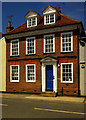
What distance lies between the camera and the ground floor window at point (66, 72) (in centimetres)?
1379

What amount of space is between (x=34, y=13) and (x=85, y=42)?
6890 millimetres

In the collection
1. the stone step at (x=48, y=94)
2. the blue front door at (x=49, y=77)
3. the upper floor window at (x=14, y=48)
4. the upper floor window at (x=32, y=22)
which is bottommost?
the stone step at (x=48, y=94)

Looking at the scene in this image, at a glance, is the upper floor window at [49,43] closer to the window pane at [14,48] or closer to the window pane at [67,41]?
the window pane at [67,41]

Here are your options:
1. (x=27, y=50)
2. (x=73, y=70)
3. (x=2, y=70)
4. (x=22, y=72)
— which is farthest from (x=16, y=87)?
(x=73, y=70)

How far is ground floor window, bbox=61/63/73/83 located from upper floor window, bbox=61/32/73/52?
1557 mm

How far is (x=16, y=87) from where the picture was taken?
1636 cm

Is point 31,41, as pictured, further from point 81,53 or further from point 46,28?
point 81,53

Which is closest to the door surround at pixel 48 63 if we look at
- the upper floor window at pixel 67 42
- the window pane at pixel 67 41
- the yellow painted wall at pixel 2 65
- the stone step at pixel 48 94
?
the stone step at pixel 48 94

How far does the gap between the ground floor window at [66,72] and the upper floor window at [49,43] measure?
2.18 metres

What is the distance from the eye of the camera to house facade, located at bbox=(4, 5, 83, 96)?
13828mm

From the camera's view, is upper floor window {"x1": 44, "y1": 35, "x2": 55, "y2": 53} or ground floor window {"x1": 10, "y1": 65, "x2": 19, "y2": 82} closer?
upper floor window {"x1": 44, "y1": 35, "x2": 55, "y2": 53}

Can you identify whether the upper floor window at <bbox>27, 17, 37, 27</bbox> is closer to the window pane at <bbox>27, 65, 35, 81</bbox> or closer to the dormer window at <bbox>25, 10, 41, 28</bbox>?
the dormer window at <bbox>25, 10, 41, 28</bbox>

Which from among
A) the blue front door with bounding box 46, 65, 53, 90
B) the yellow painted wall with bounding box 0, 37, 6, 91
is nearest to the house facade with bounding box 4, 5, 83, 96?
the blue front door with bounding box 46, 65, 53, 90

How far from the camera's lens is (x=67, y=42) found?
46.5 feet
